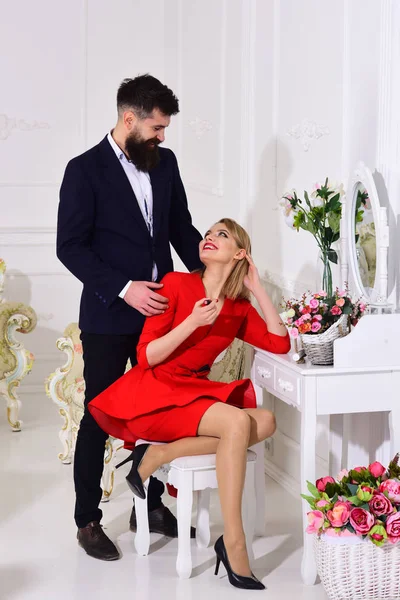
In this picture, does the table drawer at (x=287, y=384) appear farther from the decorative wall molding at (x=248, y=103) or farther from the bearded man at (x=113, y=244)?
the decorative wall molding at (x=248, y=103)

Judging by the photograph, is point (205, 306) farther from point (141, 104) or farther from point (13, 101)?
point (13, 101)

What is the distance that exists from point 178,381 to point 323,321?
55cm

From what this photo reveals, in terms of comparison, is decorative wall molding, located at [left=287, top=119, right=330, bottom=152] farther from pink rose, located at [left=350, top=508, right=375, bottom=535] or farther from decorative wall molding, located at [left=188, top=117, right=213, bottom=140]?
pink rose, located at [left=350, top=508, right=375, bottom=535]

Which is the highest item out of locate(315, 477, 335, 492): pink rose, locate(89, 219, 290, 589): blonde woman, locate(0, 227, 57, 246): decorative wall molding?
locate(0, 227, 57, 246): decorative wall molding

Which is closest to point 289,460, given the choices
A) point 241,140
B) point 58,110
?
point 241,140

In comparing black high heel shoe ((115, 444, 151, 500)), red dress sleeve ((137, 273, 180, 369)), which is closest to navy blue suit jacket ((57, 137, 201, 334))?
red dress sleeve ((137, 273, 180, 369))

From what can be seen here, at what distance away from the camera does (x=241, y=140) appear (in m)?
4.65

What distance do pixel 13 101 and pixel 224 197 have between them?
181 centimetres

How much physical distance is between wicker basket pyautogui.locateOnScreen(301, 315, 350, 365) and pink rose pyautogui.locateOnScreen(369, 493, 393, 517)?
51cm

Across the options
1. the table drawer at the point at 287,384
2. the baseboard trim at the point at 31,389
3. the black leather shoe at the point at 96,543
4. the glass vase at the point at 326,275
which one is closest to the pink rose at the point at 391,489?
the table drawer at the point at 287,384

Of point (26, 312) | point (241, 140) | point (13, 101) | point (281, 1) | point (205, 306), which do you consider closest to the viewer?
point (205, 306)

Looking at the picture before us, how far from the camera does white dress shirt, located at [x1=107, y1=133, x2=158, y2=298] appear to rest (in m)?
3.39

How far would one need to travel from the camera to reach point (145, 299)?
3211 mm

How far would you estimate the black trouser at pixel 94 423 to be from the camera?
132 inches
